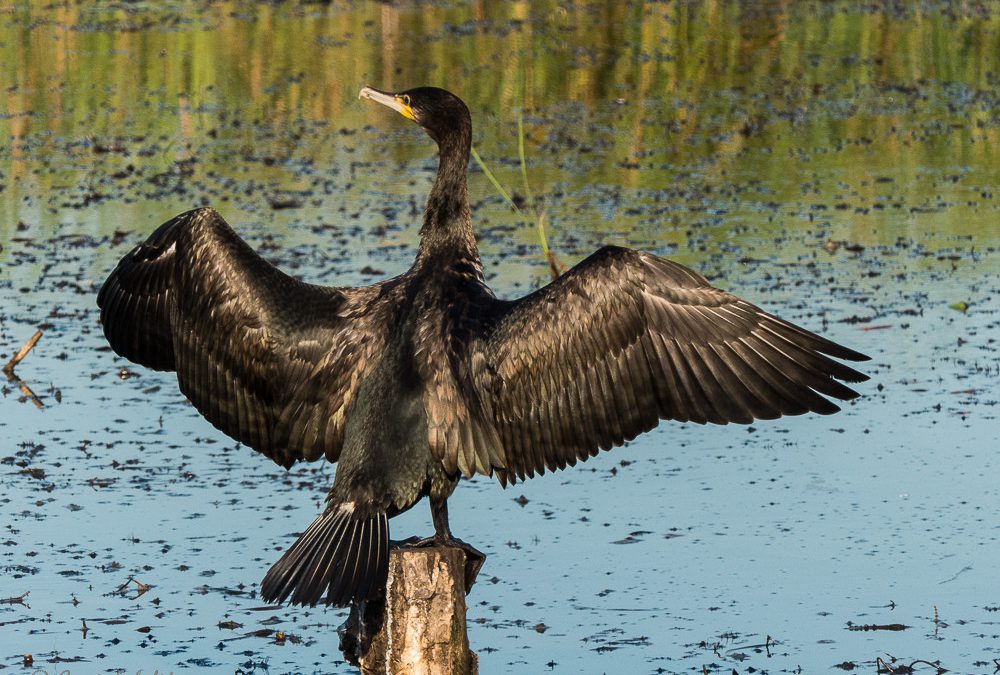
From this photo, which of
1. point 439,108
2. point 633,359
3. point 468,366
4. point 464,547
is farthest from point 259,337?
point 633,359

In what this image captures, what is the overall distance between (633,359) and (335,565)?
1.33 m

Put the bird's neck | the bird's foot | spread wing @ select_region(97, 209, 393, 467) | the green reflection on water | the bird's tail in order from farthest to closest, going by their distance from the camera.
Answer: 1. the green reflection on water
2. the bird's neck
3. spread wing @ select_region(97, 209, 393, 467)
4. the bird's foot
5. the bird's tail

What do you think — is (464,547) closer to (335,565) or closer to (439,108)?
(335,565)

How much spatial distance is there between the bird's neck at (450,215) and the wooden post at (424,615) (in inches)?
49.9

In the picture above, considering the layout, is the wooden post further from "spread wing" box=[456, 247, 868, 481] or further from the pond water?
the pond water

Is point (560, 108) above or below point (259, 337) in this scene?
Result: above

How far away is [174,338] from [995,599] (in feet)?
11.8

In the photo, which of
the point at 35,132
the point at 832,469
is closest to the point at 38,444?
the point at 832,469

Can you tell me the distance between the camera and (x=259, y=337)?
6555 millimetres

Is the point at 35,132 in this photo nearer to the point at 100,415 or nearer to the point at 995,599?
the point at 100,415

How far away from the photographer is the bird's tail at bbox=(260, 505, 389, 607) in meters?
5.58

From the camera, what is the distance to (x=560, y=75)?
20406 mm

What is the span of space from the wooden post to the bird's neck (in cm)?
127

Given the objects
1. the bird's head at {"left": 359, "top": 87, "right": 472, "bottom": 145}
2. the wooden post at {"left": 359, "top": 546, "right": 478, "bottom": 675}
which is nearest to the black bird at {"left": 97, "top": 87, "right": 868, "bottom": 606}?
the wooden post at {"left": 359, "top": 546, "right": 478, "bottom": 675}
